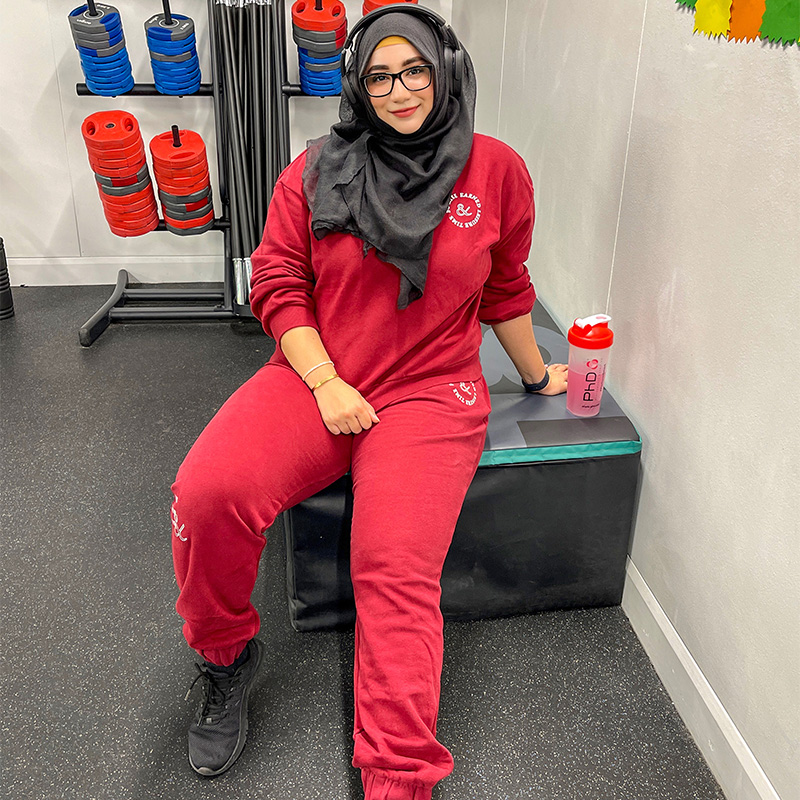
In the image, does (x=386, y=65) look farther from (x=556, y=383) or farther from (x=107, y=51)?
(x=107, y=51)

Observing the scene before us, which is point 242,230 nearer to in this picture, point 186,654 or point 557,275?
point 557,275

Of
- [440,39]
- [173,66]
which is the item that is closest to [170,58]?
[173,66]

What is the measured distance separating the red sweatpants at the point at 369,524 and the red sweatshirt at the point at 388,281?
8 cm

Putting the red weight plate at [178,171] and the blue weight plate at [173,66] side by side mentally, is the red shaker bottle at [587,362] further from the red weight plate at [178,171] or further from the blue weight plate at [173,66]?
the blue weight plate at [173,66]

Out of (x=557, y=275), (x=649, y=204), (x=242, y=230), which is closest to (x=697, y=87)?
(x=649, y=204)

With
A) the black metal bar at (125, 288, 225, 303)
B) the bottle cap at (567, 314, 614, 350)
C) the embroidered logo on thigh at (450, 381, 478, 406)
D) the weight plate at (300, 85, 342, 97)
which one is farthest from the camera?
the black metal bar at (125, 288, 225, 303)

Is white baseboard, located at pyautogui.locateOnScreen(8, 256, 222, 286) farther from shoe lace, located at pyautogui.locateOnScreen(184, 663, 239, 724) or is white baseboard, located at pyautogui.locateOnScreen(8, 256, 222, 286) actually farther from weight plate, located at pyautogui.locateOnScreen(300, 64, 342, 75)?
shoe lace, located at pyautogui.locateOnScreen(184, 663, 239, 724)

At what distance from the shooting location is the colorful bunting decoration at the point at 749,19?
3.83 ft

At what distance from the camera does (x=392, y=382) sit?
1.59m

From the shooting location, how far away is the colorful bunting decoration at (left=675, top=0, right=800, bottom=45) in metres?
1.17

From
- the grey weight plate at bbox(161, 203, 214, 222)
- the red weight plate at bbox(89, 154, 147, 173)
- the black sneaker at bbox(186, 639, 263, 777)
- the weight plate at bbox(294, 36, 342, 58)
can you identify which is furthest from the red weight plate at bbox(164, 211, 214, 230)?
the black sneaker at bbox(186, 639, 263, 777)

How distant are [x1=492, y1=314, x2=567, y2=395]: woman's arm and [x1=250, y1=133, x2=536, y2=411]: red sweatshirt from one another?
139mm

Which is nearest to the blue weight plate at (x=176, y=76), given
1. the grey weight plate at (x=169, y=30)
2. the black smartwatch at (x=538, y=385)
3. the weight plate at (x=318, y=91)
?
the grey weight plate at (x=169, y=30)

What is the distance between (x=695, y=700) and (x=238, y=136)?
2.38 metres
